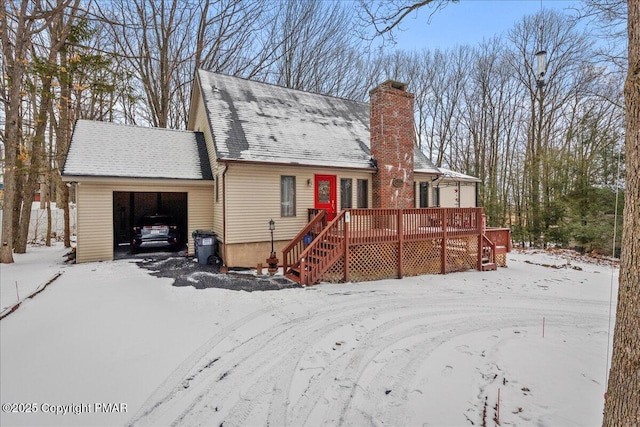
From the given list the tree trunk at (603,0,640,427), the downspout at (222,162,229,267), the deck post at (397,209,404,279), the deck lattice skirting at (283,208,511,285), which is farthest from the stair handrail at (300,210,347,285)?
the tree trunk at (603,0,640,427)

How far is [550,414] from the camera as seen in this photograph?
268 cm

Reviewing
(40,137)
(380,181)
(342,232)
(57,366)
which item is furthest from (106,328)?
(40,137)

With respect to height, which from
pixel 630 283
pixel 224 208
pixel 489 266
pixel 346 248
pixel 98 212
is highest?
pixel 224 208

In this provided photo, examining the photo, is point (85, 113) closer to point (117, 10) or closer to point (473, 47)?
point (117, 10)

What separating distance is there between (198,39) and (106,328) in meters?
18.0

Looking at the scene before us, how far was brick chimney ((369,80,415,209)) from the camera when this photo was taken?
9570 mm

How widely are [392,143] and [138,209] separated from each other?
35.2 ft

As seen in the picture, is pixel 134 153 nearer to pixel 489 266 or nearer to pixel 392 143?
pixel 392 143

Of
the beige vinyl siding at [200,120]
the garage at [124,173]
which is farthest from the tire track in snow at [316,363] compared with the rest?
the beige vinyl siding at [200,120]

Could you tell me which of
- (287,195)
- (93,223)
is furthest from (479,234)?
(93,223)

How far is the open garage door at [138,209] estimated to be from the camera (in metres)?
12.2

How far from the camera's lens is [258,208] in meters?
9.04

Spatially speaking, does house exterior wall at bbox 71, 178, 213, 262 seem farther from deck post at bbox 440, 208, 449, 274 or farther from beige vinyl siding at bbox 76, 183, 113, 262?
deck post at bbox 440, 208, 449, 274

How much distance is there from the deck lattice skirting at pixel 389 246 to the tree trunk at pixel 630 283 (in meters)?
5.38
